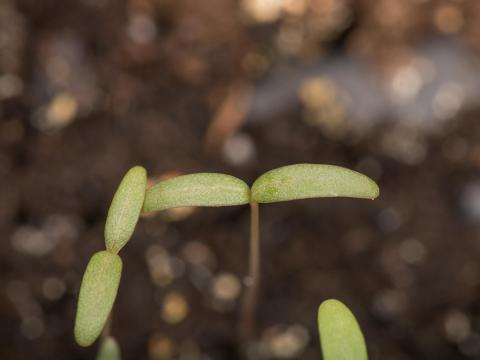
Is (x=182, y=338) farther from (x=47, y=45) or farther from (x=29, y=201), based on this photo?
(x=47, y=45)

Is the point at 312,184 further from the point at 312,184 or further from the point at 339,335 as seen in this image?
the point at 339,335

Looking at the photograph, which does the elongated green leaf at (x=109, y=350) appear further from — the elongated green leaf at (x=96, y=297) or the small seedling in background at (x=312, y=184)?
the small seedling in background at (x=312, y=184)

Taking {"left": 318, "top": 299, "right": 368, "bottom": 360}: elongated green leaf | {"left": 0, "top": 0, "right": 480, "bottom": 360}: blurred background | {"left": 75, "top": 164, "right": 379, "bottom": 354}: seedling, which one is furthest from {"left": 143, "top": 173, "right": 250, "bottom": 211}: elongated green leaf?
{"left": 0, "top": 0, "right": 480, "bottom": 360}: blurred background

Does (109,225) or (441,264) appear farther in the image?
(441,264)

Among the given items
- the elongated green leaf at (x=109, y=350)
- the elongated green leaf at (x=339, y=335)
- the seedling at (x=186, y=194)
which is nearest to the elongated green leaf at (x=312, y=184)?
the seedling at (x=186, y=194)

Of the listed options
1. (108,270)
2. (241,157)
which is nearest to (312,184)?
(108,270)

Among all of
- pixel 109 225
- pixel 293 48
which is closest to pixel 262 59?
pixel 293 48
